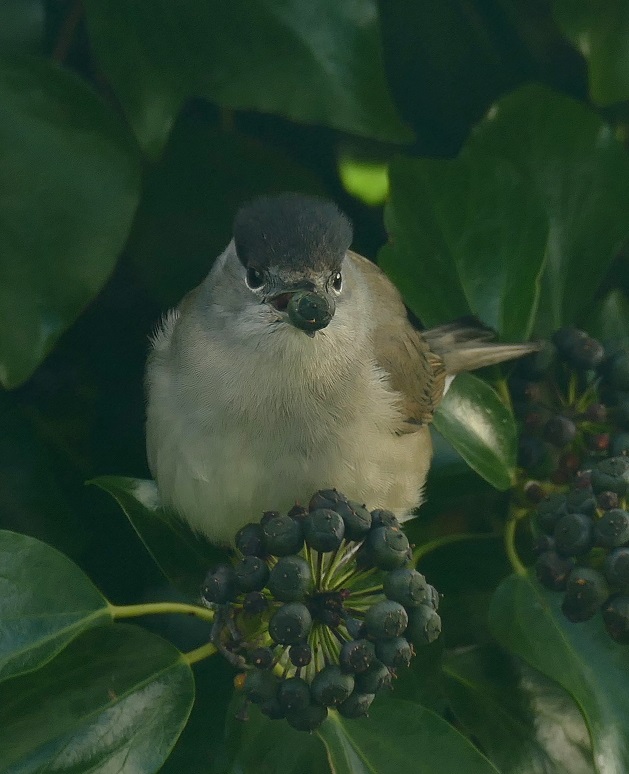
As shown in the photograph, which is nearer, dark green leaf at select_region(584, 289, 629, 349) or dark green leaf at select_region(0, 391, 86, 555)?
dark green leaf at select_region(0, 391, 86, 555)

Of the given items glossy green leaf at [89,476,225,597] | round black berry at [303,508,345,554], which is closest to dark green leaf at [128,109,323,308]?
glossy green leaf at [89,476,225,597]

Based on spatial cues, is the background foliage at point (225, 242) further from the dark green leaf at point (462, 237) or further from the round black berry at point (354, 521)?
the round black berry at point (354, 521)

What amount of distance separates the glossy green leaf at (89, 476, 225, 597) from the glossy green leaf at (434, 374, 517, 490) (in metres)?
0.65

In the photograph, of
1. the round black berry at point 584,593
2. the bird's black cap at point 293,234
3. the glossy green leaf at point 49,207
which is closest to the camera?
the round black berry at point 584,593

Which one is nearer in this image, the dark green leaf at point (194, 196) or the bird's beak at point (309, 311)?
the bird's beak at point (309, 311)

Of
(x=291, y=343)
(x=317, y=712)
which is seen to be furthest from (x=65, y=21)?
(x=317, y=712)

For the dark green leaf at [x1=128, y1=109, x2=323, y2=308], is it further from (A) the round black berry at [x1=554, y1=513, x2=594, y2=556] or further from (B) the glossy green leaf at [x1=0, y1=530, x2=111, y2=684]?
(A) the round black berry at [x1=554, y1=513, x2=594, y2=556]

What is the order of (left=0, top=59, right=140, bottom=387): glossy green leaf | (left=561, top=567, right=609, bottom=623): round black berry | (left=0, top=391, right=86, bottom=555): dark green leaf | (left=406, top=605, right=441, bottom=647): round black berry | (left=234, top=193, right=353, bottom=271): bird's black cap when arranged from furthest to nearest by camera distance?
(left=0, top=391, right=86, bottom=555): dark green leaf → (left=234, top=193, right=353, bottom=271): bird's black cap → (left=0, top=59, right=140, bottom=387): glossy green leaf → (left=561, top=567, right=609, bottom=623): round black berry → (left=406, top=605, right=441, bottom=647): round black berry

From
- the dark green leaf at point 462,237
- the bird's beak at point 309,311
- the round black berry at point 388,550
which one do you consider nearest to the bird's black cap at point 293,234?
the bird's beak at point 309,311

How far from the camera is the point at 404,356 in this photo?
3.26 metres

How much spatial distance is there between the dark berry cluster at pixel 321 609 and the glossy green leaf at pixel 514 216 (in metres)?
0.93

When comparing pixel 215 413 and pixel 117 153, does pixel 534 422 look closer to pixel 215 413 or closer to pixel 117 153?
pixel 215 413

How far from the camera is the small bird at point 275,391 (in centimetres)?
265

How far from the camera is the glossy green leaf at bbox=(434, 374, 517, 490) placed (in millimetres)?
2588
